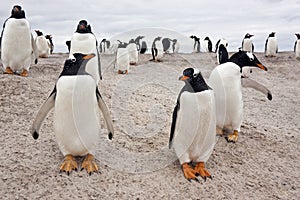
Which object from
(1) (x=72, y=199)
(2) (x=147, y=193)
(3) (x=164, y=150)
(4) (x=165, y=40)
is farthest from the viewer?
(4) (x=165, y=40)

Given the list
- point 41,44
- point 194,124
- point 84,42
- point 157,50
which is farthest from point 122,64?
point 194,124

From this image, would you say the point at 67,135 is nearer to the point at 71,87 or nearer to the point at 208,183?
the point at 71,87

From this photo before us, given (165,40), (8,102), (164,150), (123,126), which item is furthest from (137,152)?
(165,40)

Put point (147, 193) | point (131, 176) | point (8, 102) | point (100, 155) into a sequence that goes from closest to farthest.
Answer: point (147, 193) → point (131, 176) → point (100, 155) → point (8, 102)

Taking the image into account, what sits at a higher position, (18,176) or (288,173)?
(18,176)

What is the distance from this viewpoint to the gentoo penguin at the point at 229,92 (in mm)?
4504

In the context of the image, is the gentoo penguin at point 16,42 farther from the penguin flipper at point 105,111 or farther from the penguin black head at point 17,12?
the penguin flipper at point 105,111

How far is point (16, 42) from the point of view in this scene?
6727 mm

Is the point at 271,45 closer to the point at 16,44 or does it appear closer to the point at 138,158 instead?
the point at 16,44

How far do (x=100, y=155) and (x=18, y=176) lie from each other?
2.94 feet

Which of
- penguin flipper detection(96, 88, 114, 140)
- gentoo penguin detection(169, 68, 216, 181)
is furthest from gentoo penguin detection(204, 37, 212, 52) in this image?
penguin flipper detection(96, 88, 114, 140)

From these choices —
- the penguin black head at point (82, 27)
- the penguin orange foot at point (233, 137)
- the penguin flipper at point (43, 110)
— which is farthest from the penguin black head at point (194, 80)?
the penguin black head at point (82, 27)

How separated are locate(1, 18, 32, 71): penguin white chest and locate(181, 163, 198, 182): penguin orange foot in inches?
181

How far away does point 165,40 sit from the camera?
16.1m
